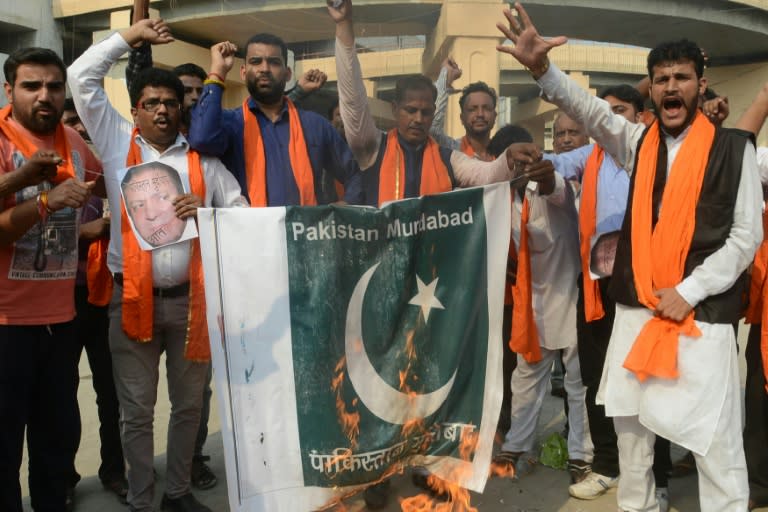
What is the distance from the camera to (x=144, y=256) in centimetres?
303

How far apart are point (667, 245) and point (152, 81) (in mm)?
2316

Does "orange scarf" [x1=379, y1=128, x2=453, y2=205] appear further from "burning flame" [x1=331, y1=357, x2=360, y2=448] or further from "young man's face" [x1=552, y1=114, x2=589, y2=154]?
"young man's face" [x1=552, y1=114, x2=589, y2=154]

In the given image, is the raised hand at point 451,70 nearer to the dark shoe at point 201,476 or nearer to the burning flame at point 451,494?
the burning flame at point 451,494

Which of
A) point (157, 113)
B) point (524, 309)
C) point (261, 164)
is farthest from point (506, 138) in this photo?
point (157, 113)

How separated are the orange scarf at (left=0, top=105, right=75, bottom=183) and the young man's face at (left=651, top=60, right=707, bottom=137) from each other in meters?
2.45

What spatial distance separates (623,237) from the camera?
2.98 meters

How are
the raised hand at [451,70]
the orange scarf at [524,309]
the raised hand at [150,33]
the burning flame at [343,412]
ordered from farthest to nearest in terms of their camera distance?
1. the raised hand at [451,70]
2. the orange scarf at [524,309]
3. the raised hand at [150,33]
4. the burning flame at [343,412]

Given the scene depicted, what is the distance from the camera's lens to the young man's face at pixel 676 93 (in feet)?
9.11

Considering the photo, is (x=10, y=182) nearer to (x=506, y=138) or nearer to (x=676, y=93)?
(x=676, y=93)

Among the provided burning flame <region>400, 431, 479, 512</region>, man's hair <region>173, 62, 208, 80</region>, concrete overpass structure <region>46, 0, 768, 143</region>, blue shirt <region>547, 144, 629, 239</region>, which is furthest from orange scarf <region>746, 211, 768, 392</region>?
man's hair <region>173, 62, 208, 80</region>

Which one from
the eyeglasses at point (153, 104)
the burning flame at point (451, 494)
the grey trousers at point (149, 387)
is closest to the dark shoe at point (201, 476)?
the grey trousers at point (149, 387)

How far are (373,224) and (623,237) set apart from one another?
109 cm

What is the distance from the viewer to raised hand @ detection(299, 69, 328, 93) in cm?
386

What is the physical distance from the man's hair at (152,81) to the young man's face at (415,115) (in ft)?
3.85
